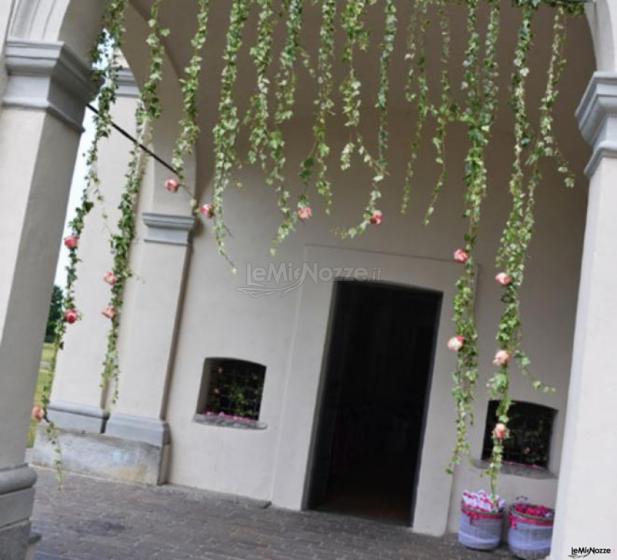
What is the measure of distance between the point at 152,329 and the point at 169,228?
3.79ft

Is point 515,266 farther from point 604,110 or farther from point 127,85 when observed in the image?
point 127,85

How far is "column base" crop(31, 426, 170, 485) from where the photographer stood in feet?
24.1

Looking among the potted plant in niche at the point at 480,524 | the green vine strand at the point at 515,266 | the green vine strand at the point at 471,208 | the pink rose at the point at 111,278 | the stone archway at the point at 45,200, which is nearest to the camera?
the stone archway at the point at 45,200

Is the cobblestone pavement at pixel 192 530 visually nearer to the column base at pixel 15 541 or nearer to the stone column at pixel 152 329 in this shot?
the stone column at pixel 152 329

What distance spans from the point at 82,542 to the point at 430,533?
336 centimetres

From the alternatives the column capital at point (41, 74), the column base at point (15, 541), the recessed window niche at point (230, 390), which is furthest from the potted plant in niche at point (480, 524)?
the column capital at point (41, 74)

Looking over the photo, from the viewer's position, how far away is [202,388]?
25.2ft

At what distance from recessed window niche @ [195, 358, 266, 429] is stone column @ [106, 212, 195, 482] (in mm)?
439

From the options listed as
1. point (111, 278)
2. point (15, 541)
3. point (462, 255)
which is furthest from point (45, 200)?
point (462, 255)

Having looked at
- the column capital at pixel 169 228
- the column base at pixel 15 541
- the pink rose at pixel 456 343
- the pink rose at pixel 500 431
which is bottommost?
the column base at pixel 15 541

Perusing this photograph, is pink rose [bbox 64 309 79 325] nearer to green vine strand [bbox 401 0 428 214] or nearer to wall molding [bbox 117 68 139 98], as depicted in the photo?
green vine strand [bbox 401 0 428 214]

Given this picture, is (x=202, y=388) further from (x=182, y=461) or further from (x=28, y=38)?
(x=28, y=38)

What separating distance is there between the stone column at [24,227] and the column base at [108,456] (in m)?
3.72

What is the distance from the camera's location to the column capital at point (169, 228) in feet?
25.3
